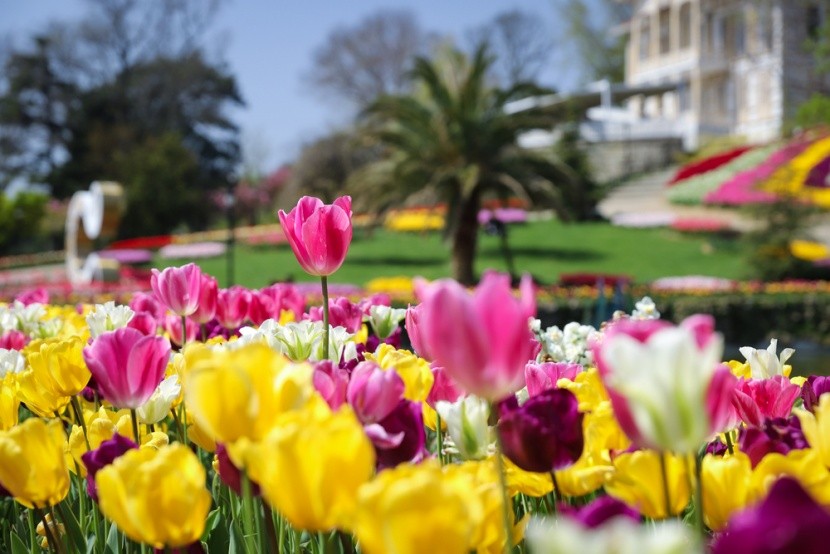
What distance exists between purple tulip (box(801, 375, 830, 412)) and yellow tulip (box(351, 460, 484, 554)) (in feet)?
2.81

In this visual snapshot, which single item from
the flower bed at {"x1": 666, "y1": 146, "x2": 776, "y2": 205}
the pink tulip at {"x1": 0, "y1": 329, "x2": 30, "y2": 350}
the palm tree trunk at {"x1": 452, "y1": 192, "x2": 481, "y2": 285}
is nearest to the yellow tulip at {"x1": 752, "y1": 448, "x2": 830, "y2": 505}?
the pink tulip at {"x1": 0, "y1": 329, "x2": 30, "y2": 350}

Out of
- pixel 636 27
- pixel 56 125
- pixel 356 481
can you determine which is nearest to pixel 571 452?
pixel 356 481

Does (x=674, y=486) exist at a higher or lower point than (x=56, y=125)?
lower

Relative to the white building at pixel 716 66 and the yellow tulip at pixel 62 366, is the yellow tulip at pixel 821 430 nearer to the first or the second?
the yellow tulip at pixel 62 366

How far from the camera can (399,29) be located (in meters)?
44.2

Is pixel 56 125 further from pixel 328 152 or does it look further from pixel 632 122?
pixel 632 122

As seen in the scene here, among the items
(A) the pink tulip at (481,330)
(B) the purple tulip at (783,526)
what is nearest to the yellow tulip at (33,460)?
(A) the pink tulip at (481,330)

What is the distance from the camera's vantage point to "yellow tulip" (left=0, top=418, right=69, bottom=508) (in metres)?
0.97

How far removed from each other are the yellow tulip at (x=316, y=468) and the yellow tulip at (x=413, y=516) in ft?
0.18

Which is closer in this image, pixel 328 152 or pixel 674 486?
pixel 674 486

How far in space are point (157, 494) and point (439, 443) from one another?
1.68ft

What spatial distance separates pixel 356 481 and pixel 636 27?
173 ft

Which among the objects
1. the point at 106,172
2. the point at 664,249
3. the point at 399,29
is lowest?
the point at 664,249

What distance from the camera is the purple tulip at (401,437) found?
101 cm
